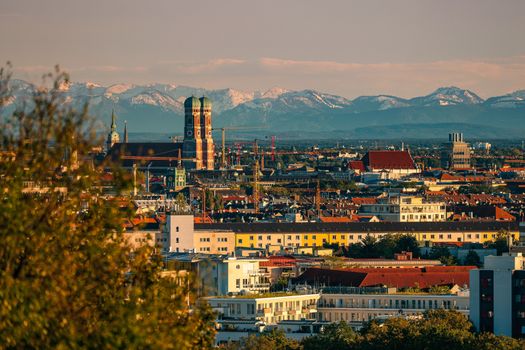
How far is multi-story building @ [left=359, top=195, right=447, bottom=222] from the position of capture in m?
113

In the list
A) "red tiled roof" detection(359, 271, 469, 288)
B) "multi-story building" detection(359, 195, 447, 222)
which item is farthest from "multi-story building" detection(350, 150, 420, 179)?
"red tiled roof" detection(359, 271, 469, 288)

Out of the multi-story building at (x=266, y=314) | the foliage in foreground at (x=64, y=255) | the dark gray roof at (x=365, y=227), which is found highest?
the foliage in foreground at (x=64, y=255)

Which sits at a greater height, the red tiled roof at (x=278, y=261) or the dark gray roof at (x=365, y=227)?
the dark gray roof at (x=365, y=227)

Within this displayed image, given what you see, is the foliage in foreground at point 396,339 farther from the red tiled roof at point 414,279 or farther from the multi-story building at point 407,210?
the multi-story building at point 407,210

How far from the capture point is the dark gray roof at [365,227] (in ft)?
327

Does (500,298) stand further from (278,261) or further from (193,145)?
(193,145)

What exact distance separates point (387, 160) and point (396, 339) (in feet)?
475

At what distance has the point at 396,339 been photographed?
46500 millimetres

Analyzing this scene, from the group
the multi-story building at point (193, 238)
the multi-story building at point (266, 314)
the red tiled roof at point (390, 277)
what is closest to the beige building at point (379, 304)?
the multi-story building at point (266, 314)

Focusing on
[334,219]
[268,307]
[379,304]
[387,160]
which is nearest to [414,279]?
[379,304]

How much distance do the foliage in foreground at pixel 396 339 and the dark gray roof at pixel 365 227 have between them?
1840 inches

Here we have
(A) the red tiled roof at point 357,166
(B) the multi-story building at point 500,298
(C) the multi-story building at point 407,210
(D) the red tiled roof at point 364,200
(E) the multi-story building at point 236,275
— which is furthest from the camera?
(A) the red tiled roof at point 357,166

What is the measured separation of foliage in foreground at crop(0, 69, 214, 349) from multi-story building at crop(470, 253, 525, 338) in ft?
110

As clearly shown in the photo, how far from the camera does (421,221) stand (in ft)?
352
